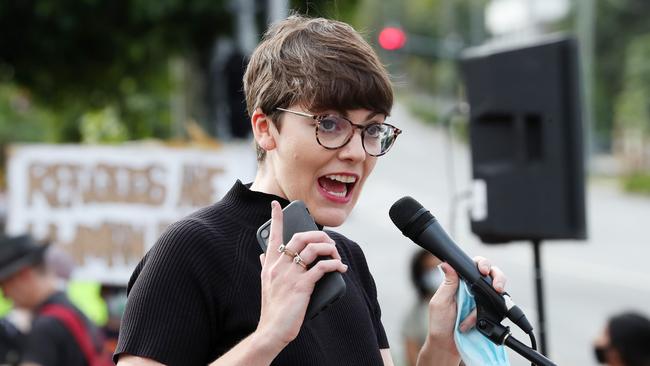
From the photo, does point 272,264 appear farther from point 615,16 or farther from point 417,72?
point 417,72

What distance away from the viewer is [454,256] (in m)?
2.01

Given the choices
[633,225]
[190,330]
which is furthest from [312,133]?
[633,225]

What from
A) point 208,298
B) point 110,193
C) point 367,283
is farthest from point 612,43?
point 208,298

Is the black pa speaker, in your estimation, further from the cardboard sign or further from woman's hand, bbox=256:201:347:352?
woman's hand, bbox=256:201:347:352

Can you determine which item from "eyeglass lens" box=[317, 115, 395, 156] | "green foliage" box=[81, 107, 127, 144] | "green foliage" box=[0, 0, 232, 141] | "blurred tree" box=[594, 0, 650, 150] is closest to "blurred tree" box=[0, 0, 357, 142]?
"green foliage" box=[0, 0, 232, 141]

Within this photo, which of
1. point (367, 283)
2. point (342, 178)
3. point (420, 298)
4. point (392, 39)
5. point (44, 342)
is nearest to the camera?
point (342, 178)

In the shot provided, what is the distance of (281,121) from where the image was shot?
73.6 inches

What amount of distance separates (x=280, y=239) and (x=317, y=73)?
0.32 meters

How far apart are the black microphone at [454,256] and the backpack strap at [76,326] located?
10.2 ft

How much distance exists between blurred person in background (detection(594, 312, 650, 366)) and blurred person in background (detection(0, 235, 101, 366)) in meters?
2.30

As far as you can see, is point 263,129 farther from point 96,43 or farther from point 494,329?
point 96,43

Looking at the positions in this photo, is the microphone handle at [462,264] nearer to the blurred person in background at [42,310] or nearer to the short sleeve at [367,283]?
the short sleeve at [367,283]

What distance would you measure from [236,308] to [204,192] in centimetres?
445

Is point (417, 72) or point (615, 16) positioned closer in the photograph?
point (615, 16)
